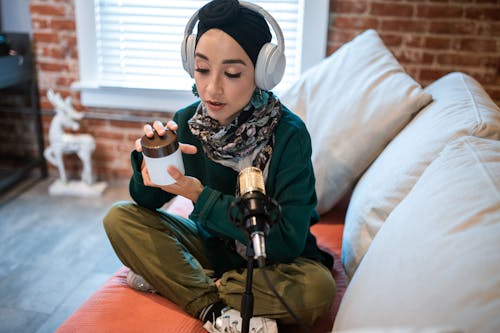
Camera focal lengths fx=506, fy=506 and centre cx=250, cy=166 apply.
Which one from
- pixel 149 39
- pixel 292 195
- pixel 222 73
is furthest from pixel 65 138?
pixel 292 195

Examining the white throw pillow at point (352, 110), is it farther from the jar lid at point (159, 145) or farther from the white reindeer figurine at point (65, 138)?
the white reindeer figurine at point (65, 138)

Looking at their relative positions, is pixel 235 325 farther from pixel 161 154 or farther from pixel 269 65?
A: pixel 269 65

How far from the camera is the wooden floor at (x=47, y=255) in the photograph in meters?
1.96

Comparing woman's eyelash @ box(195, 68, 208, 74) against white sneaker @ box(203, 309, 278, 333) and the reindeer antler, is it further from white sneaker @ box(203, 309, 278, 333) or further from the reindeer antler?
the reindeer antler

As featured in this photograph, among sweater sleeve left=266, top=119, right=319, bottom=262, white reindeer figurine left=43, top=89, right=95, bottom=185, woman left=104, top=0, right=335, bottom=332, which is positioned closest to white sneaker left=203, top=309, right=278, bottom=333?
woman left=104, top=0, right=335, bottom=332

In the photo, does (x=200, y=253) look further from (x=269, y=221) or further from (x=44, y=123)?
(x=44, y=123)

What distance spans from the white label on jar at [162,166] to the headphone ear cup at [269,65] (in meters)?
→ 0.29

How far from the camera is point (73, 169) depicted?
320 centimetres

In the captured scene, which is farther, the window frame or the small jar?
the window frame

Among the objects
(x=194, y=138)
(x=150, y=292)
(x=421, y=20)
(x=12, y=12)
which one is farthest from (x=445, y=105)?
(x=12, y=12)

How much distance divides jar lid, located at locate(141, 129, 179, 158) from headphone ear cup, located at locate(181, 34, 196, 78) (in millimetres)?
274

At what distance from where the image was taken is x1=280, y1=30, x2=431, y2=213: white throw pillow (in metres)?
1.68

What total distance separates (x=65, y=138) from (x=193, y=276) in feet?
6.20

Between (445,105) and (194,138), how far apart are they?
2.48ft
